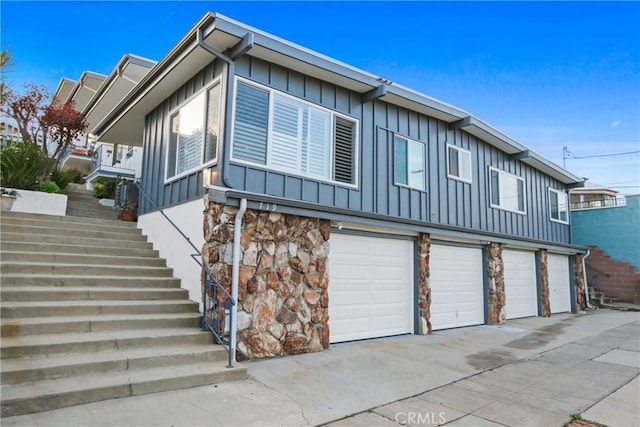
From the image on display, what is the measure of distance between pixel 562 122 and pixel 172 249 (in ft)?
64.9

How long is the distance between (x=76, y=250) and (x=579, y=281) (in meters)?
15.4

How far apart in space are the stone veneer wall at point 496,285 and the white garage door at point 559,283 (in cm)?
357

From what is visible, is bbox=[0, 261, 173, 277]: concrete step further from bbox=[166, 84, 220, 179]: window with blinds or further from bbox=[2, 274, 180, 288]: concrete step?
bbox=[166, 84, 220, 179]: window with blinds

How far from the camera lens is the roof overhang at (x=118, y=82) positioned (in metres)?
10.2

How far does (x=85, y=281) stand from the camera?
5.76 meters

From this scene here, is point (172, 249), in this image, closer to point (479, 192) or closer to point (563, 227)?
point (479, 192)

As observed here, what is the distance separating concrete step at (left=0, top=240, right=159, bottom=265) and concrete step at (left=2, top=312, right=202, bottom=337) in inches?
70.2

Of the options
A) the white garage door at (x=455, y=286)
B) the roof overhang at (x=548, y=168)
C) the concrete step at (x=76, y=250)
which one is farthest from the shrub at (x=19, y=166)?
the roof overhang at (x=548, y=168)

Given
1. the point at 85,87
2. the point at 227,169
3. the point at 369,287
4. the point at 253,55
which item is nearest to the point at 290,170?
the point at 227,169

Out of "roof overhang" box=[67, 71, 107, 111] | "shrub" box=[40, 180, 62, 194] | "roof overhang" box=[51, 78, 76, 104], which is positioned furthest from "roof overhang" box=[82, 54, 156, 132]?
"shrub" box=[40, 180, 62, 194]

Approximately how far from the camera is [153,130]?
889 centimetres

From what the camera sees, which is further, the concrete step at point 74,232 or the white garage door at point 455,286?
the white garage door at point 455,286

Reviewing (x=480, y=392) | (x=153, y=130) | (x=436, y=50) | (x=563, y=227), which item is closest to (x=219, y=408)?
(x=480, y=392)

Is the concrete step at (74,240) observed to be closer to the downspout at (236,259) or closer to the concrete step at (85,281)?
the concrete step at (85,281)
